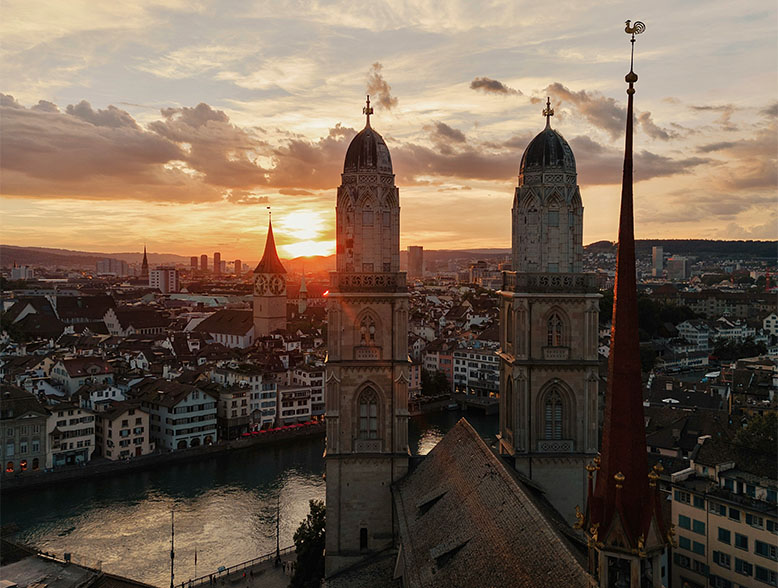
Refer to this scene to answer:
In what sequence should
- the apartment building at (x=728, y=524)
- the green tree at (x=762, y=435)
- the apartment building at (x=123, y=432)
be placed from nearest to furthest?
the apartment building at (x=728, y=524), the green tree at (x=762, y=435), the apartment building at (x=123, y=432)

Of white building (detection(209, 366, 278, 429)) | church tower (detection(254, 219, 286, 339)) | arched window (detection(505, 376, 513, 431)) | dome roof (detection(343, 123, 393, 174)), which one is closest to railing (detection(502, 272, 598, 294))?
arched window (detection(505, 376, 513, 431))

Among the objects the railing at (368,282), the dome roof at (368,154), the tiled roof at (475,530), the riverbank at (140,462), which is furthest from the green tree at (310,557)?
the riverbank at (140,462)

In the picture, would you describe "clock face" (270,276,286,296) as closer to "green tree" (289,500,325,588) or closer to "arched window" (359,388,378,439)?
"green tree" (289,500,325,588)

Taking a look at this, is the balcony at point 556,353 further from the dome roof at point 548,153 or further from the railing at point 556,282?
the dome roof at point 548,153

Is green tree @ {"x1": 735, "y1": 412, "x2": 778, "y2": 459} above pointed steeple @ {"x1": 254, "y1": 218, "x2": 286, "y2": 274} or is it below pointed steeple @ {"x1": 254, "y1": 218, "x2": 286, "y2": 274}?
below

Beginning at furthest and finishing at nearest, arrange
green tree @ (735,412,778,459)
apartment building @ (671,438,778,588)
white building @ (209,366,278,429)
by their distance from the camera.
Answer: white building @ (209,366,278,429)
green tree @ (735,412,778,459)
apartment building @ (671,438,778,588)

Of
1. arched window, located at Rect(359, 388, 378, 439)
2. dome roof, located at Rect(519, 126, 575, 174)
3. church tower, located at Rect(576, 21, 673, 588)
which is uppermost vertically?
dome roof, located at Rect(519, 126, 575, 174)

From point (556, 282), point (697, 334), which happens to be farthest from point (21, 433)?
point (697, 334)
